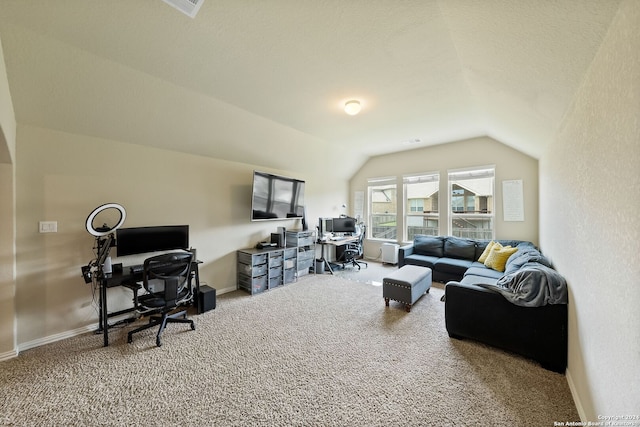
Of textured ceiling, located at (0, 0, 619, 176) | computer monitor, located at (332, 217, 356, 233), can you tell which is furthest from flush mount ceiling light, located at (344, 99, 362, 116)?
computer monitor, located at (332, 217, 356, 233)

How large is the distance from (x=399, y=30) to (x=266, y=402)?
2.94 m

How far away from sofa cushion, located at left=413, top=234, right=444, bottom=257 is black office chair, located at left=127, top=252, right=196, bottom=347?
429 centimetres

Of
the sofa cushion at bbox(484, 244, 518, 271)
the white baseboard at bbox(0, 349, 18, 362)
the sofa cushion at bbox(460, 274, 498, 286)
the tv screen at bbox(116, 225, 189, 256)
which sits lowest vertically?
the white baseboard at bbox(0, 349, 18, 362)

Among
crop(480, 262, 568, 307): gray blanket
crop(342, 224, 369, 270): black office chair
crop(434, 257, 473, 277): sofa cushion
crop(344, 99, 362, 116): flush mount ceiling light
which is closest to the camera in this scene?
crop(480, 262, 568, 307): gray blanket

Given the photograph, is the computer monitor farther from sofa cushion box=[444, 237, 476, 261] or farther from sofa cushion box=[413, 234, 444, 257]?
sofa cushion box=[444, 237, 476, 261]

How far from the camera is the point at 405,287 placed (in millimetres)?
3266

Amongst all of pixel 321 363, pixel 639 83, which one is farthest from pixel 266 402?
pixel 639 83

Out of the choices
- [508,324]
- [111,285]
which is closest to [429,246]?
[508,324]

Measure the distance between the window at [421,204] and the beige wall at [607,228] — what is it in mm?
3471

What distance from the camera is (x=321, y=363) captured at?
2.21 metres

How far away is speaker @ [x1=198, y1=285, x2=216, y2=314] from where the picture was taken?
319 cm

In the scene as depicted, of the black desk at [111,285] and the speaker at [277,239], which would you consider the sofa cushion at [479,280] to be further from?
the black desk at [111,285]

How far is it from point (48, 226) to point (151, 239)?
92 cm

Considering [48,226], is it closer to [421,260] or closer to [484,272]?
[421,260]
